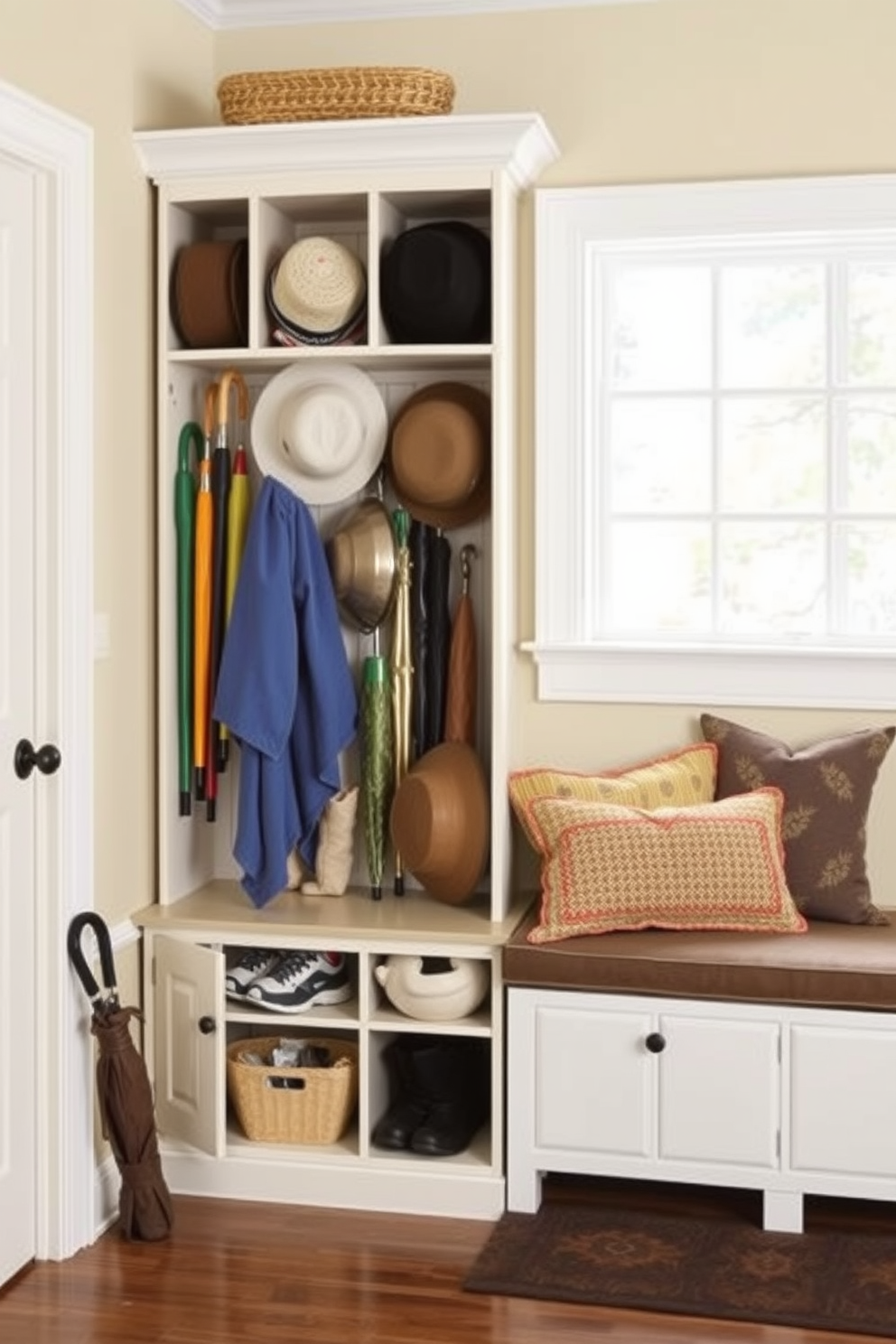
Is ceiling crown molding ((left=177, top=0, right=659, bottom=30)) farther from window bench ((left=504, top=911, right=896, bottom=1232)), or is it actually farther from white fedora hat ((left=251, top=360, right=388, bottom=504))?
window bench ((left=504, top=911, right=896, bottom=1232))

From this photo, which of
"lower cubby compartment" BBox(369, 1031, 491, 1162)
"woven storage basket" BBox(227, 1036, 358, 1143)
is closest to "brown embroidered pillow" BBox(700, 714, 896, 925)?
"lower cubby compartment" BBox(369, 1031, 491, 1162)

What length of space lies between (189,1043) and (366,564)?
1157 millimetres

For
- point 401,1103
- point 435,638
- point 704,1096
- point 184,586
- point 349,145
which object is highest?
point 349,145

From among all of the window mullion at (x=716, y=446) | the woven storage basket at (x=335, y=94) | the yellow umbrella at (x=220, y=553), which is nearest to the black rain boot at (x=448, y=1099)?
the yellow umbrella at (x=220, y=553)

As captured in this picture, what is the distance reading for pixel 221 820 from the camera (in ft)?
15.3

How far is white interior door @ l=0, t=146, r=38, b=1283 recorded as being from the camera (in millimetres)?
3611

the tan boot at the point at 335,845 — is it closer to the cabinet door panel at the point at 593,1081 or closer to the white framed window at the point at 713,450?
the white framed window at the point at 713,450

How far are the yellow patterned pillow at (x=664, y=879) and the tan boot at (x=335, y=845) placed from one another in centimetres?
58

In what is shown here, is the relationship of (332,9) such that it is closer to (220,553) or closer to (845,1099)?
(220,553)

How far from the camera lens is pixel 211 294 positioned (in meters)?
4.23

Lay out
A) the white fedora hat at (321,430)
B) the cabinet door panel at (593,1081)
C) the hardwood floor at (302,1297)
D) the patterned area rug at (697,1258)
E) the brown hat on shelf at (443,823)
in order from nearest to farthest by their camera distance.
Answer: the hardwood floor at (302,1297) → the patterned area rug at (697,1258) → the cabinet door panel at (593,1081) → the brown hat on shelf at (443,823) → the white fedora hat at (321,430)

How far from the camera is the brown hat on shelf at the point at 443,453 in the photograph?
13.9 feet

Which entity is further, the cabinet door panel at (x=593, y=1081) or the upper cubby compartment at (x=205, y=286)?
the upper cubby compartment at (x=205, y=286)

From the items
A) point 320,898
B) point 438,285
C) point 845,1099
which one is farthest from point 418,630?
point 845,1099
